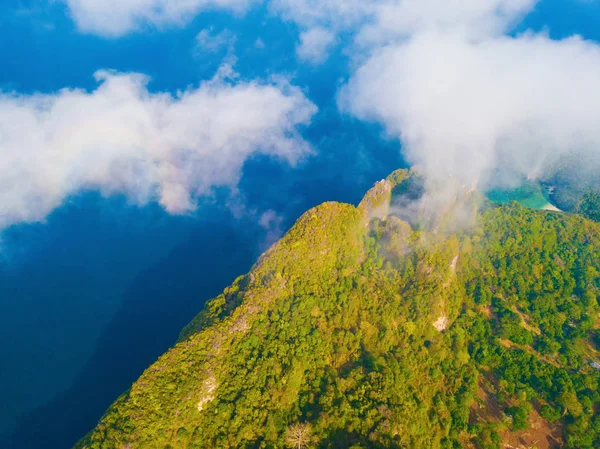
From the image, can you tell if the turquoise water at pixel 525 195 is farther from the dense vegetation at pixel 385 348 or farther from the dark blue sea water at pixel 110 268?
the dark blue sea water at pixel 110 268

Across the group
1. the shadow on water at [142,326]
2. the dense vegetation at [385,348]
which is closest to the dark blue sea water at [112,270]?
the shadow on water at [142,326]

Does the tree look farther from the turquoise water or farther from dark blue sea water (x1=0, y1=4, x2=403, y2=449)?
the turquoise water

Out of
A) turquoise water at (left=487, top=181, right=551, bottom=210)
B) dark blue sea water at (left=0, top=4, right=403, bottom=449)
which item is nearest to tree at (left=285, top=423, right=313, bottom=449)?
dark blue sea water at (left=0, top=4, right=403, bottom=449)

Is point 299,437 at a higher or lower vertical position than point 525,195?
lower

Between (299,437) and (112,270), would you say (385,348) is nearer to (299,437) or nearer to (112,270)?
(299,437)

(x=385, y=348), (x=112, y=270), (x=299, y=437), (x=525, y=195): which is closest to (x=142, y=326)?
(x=112, y=270)

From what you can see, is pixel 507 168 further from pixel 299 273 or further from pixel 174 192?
pixel 174 192

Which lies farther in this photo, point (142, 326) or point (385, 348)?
point (142, 326)
